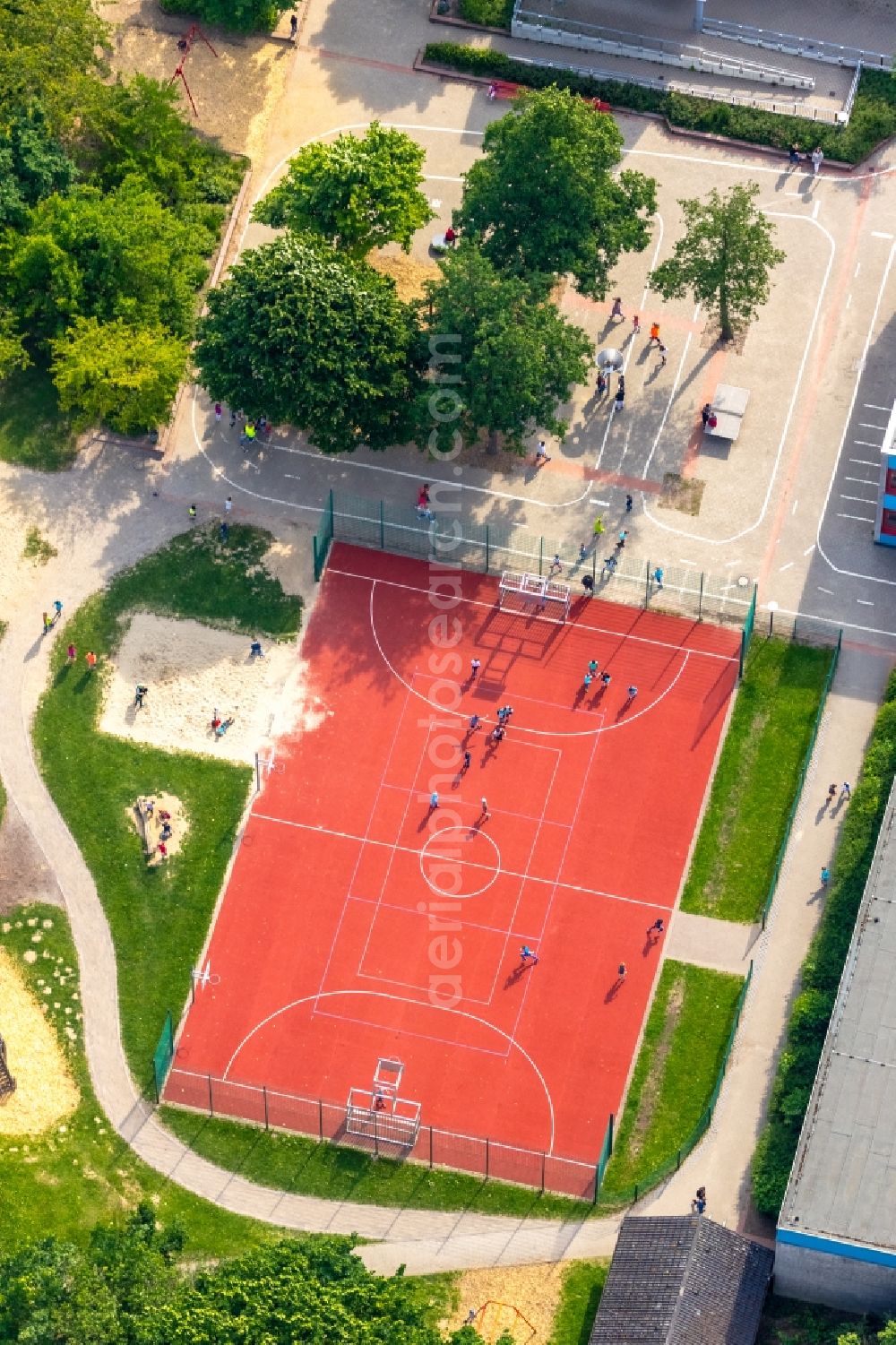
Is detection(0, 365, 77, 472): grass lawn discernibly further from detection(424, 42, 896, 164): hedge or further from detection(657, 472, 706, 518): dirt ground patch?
detection(657, 472, 706, 518): dirt ground patch

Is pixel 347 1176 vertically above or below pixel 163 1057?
below

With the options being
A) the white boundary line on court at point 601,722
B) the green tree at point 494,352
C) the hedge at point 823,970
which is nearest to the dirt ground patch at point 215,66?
the green tree at point 494,352

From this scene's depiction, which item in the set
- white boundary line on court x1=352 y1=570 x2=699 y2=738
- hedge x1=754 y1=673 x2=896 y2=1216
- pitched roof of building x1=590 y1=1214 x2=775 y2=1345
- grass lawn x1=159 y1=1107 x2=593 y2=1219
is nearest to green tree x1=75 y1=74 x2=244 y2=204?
white boundary line on court x1=352 y1=570 x2=699 y2=738

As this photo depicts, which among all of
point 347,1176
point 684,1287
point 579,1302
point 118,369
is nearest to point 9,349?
point 118,369

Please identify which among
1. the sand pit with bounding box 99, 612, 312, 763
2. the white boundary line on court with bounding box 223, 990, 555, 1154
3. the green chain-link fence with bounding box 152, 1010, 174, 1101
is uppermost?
the sand pit with bounding box 99, 612, 312, 763

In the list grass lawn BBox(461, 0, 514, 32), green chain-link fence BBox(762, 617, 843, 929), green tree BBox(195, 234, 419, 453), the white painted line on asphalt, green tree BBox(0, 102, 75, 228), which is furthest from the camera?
grass lawn BBox(461, 0, 514, 32)

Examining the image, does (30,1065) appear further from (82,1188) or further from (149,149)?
(149,149)

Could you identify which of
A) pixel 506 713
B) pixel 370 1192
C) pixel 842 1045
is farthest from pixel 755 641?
pixel 370 1192
